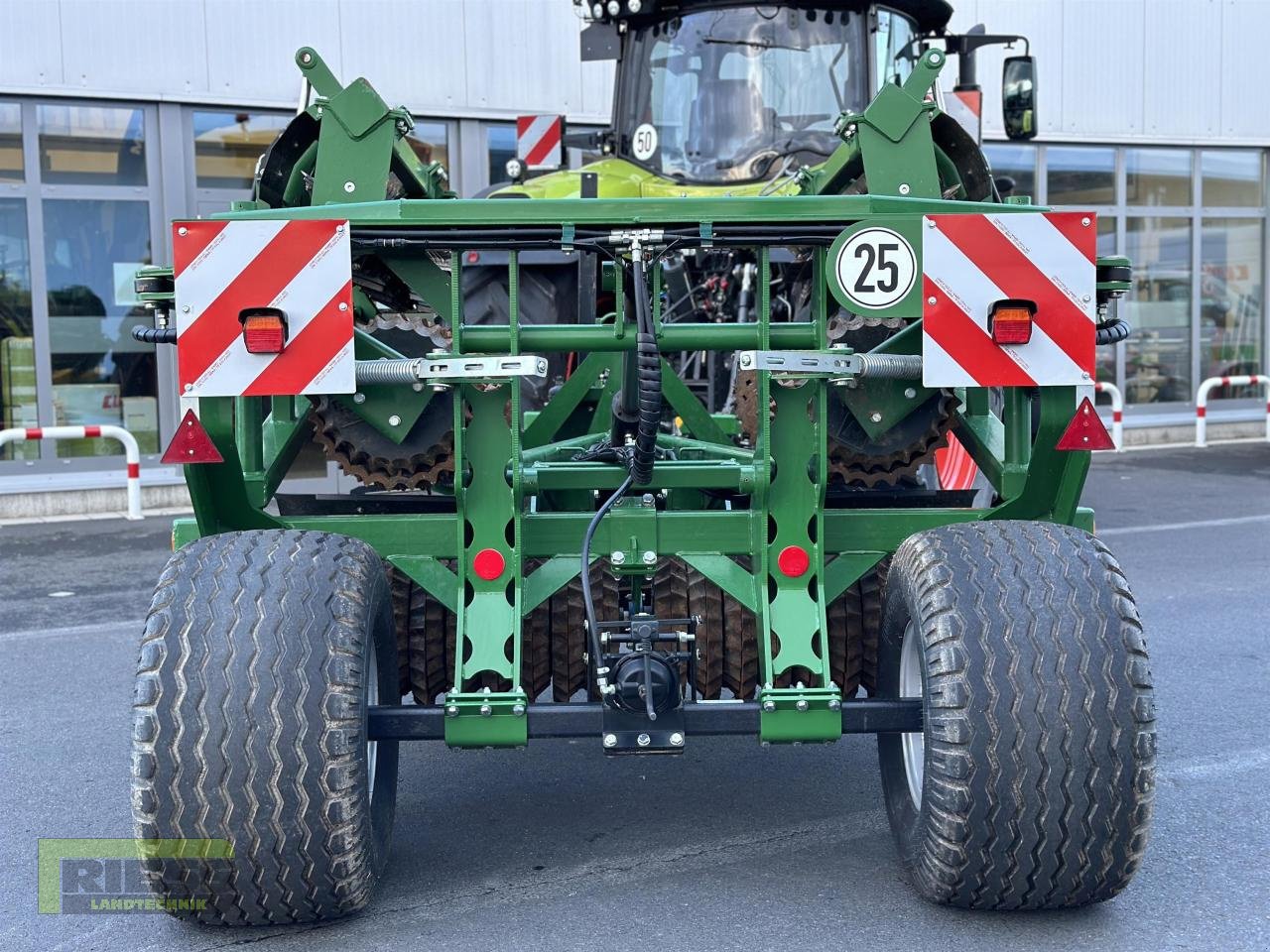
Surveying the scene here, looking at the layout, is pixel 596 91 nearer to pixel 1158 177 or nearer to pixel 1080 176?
pixel 1080 176

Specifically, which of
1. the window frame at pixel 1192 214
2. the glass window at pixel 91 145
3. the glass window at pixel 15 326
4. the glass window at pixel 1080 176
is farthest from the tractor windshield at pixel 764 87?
the glass window at pixel 1080 176

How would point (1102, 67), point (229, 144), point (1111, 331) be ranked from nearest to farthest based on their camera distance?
point (1111, 331) < point (229, 144) < point (1102, 67)

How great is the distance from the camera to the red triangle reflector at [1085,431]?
372 cm

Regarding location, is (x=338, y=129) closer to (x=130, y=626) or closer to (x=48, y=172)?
(x=130, y=626)

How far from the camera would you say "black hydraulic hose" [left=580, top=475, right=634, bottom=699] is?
346 centimetres

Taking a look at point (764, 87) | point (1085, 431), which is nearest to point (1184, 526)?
point (764, 87)

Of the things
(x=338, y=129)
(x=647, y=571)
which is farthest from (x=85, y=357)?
(x=647, y=571)

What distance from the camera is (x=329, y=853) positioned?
323 cm

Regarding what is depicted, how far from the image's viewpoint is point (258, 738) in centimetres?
316

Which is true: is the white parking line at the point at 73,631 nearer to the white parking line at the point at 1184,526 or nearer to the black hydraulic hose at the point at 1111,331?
the black hydraulic hose at the point at 1111,331

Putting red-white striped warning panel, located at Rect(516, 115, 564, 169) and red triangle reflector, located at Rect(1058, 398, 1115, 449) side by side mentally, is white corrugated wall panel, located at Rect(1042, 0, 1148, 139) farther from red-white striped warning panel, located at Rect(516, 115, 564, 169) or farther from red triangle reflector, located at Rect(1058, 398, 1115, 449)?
red triangle reflector, located at Rect(1058, 398, 1115, 449)

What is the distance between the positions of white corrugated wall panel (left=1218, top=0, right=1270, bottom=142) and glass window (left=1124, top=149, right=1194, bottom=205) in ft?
2.01

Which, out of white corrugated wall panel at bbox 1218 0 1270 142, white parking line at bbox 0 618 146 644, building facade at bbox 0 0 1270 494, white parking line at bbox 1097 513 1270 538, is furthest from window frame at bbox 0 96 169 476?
white corrugated wall panel at bbox 1218 0 1270 142

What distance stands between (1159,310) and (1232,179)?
185 centimetres
